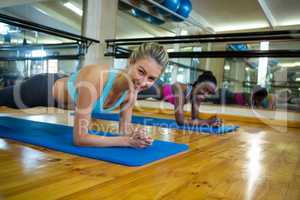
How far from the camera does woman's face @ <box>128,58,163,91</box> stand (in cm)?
105

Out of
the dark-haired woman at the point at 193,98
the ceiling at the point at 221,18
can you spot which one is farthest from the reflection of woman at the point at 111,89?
the ceiling at the point at 221,18

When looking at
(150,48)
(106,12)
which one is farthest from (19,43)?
(150,48)

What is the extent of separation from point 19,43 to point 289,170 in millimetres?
2392

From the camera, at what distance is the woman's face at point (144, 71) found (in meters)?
1.05

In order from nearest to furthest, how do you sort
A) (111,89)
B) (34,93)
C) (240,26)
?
(111,89) → (34,93) → (240,26)

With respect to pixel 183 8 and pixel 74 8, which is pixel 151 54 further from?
pixel 183 8

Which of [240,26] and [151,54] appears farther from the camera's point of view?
[240,26]

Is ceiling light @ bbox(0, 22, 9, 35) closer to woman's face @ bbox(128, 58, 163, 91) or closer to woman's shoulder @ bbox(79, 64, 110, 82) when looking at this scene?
woman's shoulder @ bbox(79, 64, 110, 82)

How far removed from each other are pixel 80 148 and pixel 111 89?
0.30 meters

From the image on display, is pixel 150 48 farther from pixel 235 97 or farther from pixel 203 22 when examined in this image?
pixel 203 22

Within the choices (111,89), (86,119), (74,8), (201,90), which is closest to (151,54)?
(111,89)

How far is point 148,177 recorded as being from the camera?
34.2 inches

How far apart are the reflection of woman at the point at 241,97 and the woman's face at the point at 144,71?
249 cm

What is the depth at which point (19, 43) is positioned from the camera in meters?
2.40
